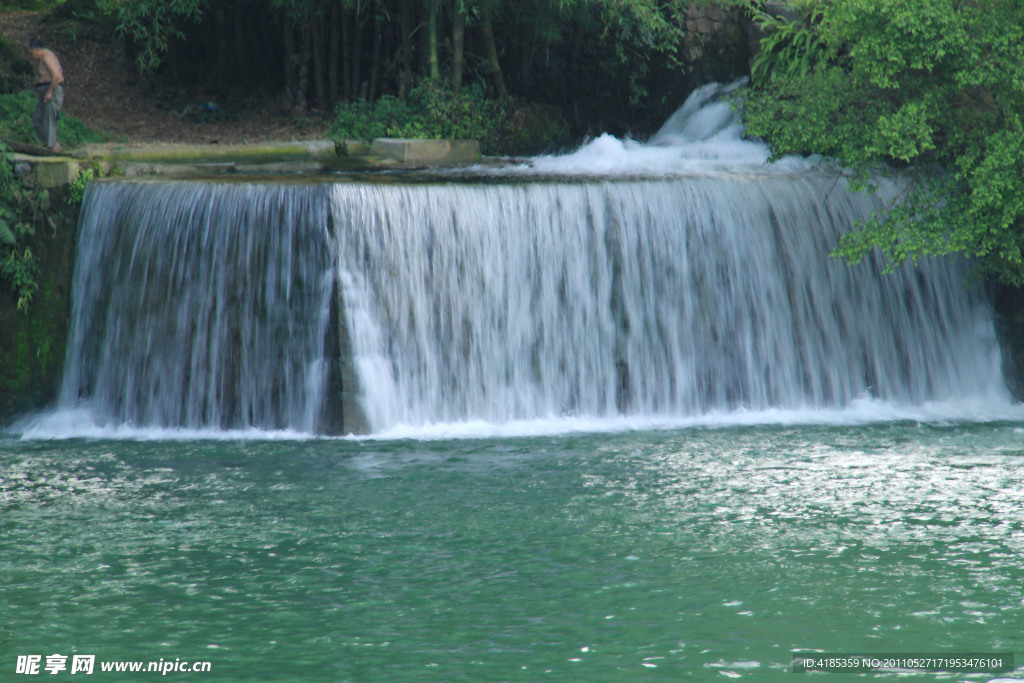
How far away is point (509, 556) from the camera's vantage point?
7023 mm

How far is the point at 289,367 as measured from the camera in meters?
10.7

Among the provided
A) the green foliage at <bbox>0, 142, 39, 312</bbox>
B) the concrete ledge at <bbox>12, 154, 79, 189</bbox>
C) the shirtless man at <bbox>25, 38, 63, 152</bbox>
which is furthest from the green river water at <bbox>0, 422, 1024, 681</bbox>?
the shirtless man at <bbox>25, 38, 63, 152</bbox>

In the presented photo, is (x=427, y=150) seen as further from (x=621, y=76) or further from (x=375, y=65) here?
(x=621, y=76)

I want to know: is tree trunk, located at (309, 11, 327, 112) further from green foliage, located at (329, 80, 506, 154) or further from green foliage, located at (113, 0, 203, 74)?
green foliage, located at (113, 0, 203, 74)

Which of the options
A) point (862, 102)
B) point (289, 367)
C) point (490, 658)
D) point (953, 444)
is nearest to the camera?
point (490, 658)

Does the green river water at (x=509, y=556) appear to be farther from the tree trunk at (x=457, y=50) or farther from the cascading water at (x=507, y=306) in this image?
the tree trunk at (x=457, y=50)

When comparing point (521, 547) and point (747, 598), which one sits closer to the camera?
point (747, 598)

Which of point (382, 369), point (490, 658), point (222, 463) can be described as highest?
point (382, 369)

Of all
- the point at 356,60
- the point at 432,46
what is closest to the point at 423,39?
the point at 432,46

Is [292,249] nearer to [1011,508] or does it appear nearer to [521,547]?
[521,547]

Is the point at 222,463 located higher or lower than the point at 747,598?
higher

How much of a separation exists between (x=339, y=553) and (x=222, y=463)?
257 cm

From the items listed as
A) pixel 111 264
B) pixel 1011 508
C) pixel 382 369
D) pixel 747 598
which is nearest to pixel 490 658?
pixel 747 598

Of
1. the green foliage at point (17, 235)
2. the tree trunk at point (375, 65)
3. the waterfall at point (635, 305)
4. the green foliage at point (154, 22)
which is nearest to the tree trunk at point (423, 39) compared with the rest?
the tree trunk at point (375, 65)
